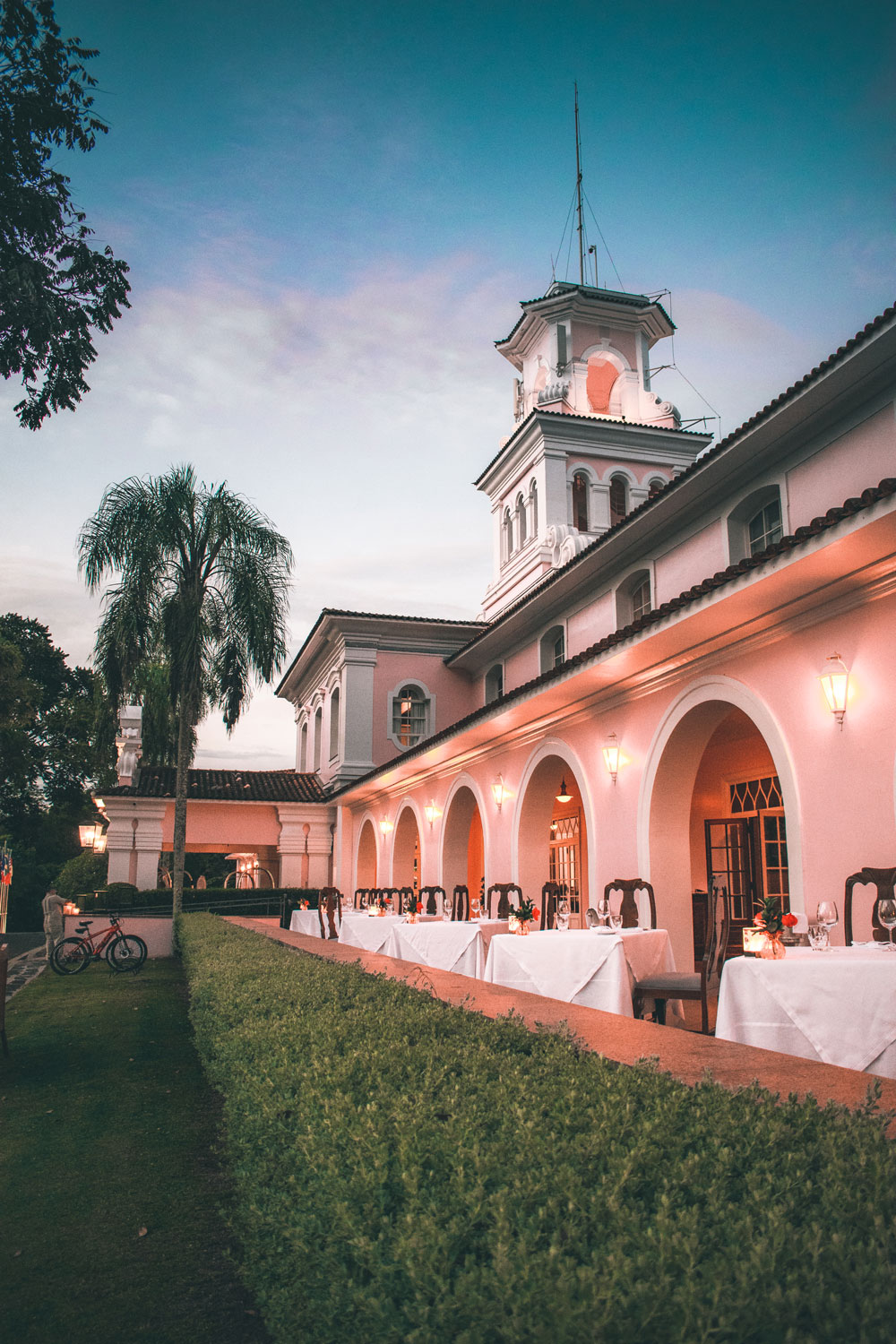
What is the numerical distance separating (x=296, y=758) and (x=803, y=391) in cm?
3145

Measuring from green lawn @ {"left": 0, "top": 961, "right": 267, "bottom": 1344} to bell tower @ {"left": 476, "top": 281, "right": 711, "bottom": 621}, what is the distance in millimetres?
18773

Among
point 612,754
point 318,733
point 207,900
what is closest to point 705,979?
point 612,754

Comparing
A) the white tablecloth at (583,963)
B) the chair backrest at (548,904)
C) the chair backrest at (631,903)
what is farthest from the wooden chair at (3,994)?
the chair backrest at (548,904)

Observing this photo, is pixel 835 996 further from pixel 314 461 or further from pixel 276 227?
pixel 314 461

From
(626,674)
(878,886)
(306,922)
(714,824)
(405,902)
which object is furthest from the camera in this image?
(306,922)

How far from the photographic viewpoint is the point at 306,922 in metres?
21.1

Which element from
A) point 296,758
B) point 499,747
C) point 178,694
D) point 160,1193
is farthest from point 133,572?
point 296,758

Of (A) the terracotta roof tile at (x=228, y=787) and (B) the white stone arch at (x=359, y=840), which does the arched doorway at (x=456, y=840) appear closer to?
(B) the white stone arch at (x=359, y=840)

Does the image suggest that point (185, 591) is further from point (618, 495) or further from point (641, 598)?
point (618, 495)

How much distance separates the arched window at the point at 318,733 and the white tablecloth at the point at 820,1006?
28.2 meters

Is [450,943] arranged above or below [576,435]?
below

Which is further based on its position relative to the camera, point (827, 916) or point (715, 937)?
point (715, 937)

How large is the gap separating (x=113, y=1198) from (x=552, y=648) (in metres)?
17.2

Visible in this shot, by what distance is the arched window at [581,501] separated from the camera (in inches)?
1033
